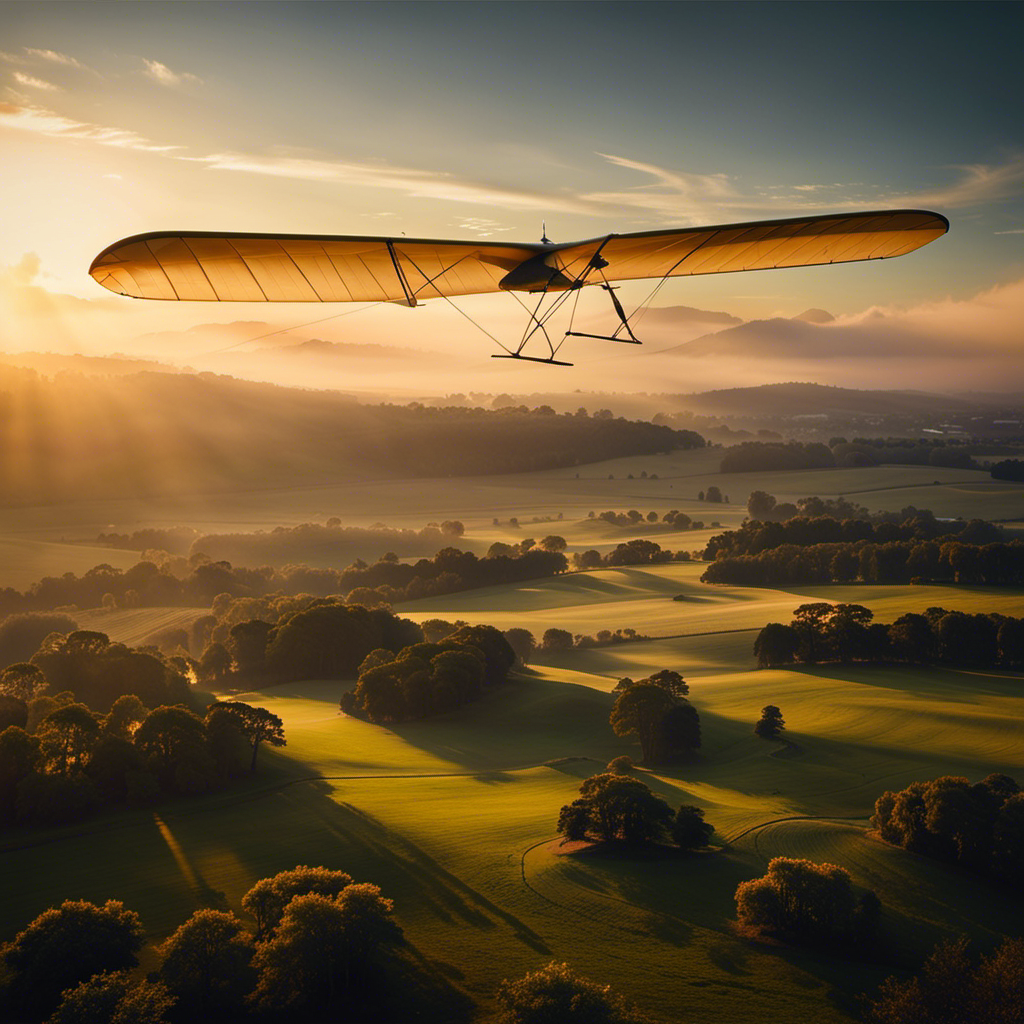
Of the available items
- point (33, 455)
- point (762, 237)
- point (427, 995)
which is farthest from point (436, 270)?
point (33, 455)

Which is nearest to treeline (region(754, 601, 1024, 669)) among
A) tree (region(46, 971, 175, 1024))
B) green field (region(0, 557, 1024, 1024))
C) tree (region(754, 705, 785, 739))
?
green field (region(0, 557, 1024, 1024))

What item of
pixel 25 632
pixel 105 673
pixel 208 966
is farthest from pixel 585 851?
pixel 25 632

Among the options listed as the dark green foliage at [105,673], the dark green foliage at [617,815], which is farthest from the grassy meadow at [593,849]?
the dark green foliage at [105,673]

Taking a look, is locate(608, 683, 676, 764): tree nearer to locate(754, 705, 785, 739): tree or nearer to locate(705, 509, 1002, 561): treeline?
locate(754, 705, 785, 739): tree

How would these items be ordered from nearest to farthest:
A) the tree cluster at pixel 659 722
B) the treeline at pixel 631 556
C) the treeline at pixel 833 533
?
the tree cluster at pixel 659 722
the treeline at pixel 833 533
the treeline at pixel 631 556

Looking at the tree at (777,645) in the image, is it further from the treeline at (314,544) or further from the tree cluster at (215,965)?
the treeline at (314,544)
